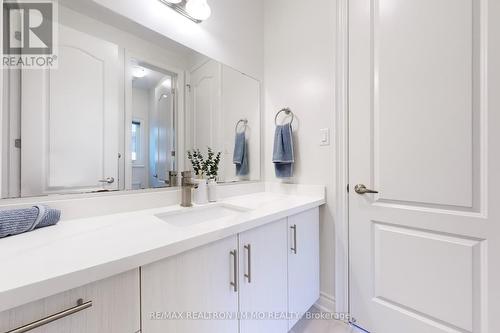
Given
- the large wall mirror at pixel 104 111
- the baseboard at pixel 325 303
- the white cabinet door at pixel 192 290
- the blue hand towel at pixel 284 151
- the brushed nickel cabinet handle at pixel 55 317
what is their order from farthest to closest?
1. the blue hand towel at pixel 284 151
2. the baseboard at pixel 325 303
3. the large wall mirror at pixel 104 111
4. the white cabinet door at pixel 192 290
5. the brushed nickel cabinet handle at pixel 55 317

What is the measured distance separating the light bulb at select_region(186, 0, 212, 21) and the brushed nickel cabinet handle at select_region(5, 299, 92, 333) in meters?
1.45

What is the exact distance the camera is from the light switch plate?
146cm

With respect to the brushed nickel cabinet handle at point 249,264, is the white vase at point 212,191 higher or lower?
higher

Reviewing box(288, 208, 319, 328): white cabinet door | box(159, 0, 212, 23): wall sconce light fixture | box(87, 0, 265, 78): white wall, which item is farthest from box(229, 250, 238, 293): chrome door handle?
box(159, 0, 212, 23): wall sconce light fixture

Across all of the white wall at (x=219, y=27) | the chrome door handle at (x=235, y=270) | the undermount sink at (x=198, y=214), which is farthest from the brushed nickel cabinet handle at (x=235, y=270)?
the white wall at (x=219, y=27)

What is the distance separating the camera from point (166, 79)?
1230 millimetres

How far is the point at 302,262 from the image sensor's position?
1253mm

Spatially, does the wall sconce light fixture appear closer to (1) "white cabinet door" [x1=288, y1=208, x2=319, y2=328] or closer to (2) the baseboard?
(1) "white cabinet door" [x1=288, y1=208, x2=319, y2=328]

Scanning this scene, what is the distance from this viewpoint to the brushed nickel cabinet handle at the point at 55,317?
425 mm

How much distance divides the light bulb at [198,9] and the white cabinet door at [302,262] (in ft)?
4.26

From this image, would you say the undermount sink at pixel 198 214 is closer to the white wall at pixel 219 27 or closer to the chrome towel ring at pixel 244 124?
the chrome towel ring at pixel 244 124

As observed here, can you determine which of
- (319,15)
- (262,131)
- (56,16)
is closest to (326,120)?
(262,131)

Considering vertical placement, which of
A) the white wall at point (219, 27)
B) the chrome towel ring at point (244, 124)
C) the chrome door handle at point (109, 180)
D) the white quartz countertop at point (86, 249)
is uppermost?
the white wall at point (219, 27)

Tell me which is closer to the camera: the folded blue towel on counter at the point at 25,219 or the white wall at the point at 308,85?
the folded blue towel on counter at the point at 25,219
